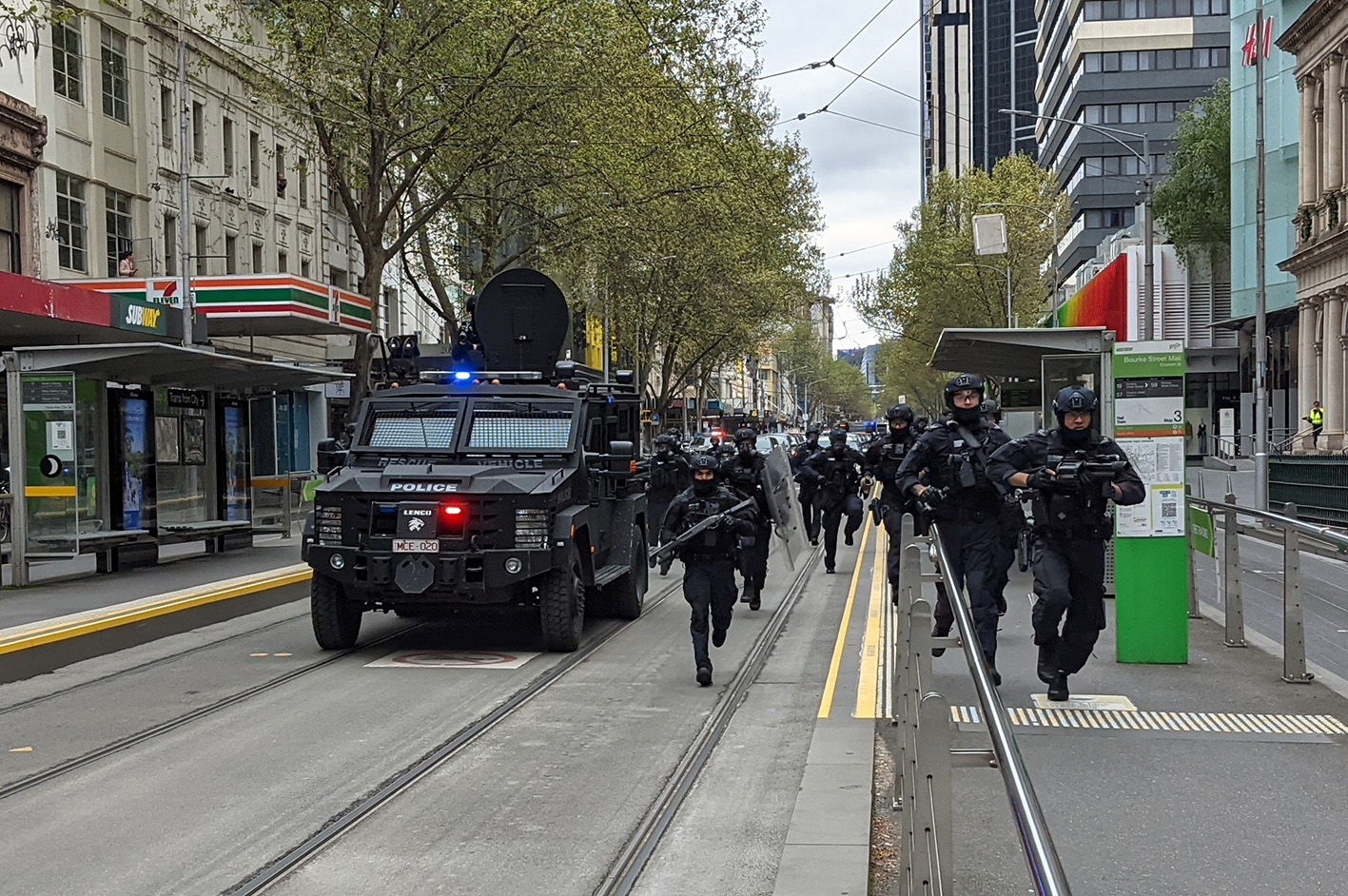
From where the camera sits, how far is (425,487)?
10.6 m

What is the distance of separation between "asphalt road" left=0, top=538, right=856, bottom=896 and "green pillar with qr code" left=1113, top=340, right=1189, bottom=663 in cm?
219

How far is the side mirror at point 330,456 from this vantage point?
11711 millimetres

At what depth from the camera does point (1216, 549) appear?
11.3m

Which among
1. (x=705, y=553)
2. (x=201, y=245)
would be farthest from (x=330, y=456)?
(x=201, y=245)

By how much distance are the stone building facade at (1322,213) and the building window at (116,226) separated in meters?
29.0

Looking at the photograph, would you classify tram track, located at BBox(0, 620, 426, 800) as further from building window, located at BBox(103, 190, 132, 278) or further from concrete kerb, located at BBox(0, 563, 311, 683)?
building window, located at BBox(103, 190, 132, 278)

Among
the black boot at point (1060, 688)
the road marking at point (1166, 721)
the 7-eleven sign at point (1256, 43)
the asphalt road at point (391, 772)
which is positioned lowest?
the asphalt road at point (391, 772)

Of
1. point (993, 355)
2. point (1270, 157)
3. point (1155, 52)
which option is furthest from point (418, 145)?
point (1155, 52)

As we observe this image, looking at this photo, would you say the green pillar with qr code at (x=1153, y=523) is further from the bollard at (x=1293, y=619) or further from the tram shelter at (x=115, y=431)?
the tram shelter at (x=115, y=431)

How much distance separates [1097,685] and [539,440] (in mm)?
4886

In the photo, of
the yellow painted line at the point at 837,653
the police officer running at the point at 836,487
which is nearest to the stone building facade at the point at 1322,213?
the police officer running at the point at 836,487

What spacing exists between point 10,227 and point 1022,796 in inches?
1124

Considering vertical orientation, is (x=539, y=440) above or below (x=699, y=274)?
below

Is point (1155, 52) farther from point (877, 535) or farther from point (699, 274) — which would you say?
point (877, 535)
